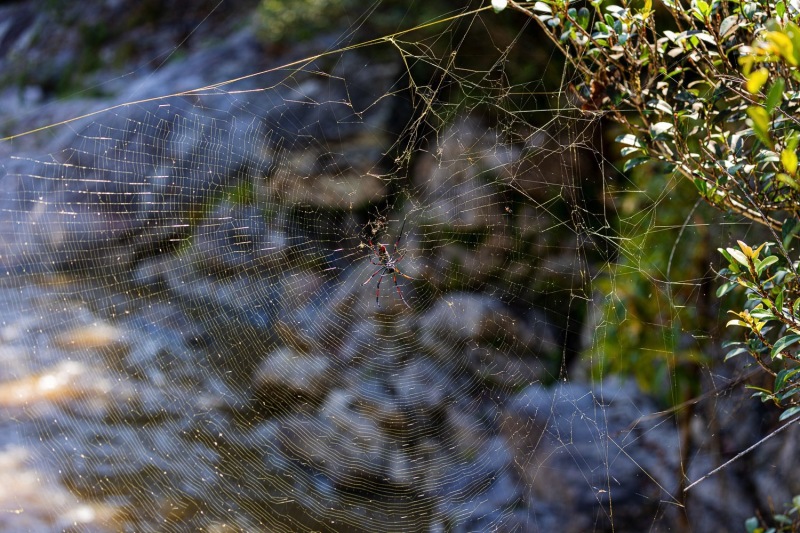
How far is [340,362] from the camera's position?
10.7ft

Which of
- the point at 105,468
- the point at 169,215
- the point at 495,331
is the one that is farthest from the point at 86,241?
the point at 495,331

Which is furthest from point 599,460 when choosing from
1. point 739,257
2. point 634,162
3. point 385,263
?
point 739,257

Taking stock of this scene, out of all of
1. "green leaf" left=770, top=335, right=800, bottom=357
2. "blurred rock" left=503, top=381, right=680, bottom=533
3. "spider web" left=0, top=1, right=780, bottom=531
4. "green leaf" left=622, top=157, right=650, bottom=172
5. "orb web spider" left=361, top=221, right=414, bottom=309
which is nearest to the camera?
"green leaf" left=770, top=335, right=800, bottom=357

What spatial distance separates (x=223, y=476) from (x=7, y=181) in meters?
2.93

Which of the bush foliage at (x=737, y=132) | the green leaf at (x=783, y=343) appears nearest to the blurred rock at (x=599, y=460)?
the bush foliage at (x=737, y=132)

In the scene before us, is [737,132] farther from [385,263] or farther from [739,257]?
[385,263]

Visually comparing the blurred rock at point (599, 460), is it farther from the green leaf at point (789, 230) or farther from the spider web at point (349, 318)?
the green leaf at point (789, 230)

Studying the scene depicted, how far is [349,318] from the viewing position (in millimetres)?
3365

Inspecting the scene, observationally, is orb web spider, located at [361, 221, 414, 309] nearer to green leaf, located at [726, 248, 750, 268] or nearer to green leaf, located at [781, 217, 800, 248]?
green leaf, located at [726, 248, 750, 268]

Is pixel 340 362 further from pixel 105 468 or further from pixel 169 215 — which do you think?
pixel 169 215

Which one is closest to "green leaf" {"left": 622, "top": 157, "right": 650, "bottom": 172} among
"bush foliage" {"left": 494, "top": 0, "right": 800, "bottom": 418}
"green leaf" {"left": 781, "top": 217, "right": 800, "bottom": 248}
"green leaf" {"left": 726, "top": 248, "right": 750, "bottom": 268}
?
"bush foliage" {"left": 494, "top": 0, "right": 800, "bottom": 418}

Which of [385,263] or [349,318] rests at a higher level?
[385,263]

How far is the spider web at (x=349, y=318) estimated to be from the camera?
7.58ft

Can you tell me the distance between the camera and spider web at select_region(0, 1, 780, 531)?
7.58 ft
